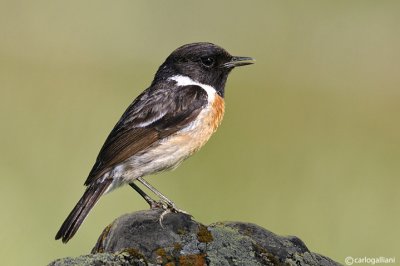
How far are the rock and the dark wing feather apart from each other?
1.61 meters

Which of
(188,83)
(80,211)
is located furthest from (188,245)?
(188,83)

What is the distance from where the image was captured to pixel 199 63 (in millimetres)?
9508

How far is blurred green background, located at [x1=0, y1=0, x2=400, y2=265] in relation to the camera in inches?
438

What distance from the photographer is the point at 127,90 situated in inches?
581

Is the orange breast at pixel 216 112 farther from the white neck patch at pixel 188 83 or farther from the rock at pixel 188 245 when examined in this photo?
the rock at pixel 188 245

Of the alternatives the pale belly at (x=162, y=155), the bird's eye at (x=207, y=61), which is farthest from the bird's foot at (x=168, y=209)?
the bird's eye at (x=207, y=61)

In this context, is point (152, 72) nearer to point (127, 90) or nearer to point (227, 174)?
point (127, 90)

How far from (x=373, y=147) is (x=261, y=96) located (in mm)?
2918

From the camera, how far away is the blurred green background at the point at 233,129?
11125 mm

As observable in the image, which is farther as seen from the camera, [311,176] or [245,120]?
[245,120]

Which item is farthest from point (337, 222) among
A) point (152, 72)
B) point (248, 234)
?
point (152, 72)

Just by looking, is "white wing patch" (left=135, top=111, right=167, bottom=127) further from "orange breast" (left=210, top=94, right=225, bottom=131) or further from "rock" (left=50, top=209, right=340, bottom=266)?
"rock" (left=50, top=209, right=340, bottom=266)

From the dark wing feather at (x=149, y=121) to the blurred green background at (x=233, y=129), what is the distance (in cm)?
180

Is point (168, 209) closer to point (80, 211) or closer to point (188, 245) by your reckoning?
point (80, 211)
